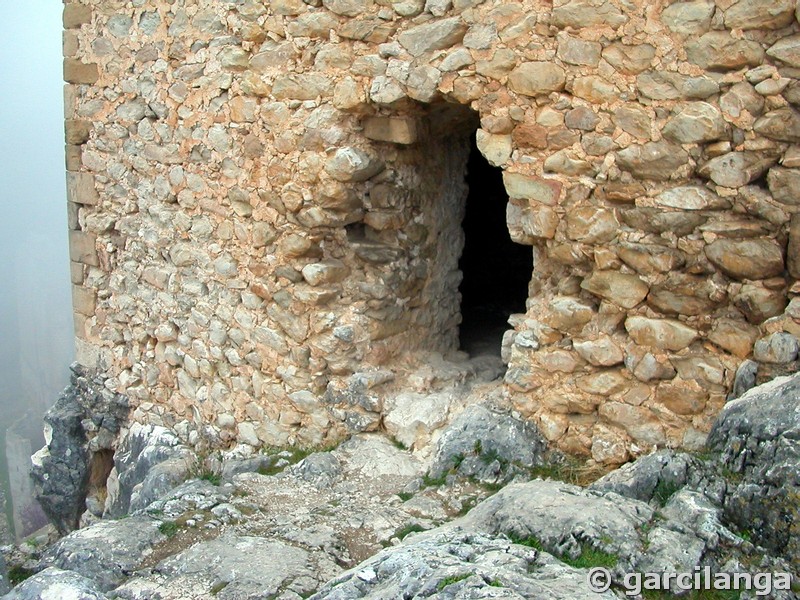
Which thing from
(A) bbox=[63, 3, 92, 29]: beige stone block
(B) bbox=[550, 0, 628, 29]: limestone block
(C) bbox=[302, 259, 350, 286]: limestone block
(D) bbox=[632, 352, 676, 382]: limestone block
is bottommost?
(D) bbox=[632, 352, 676, 382]: limestone block

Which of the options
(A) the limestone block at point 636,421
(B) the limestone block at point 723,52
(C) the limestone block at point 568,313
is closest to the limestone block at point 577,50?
(B) the limestone block at point 723,52

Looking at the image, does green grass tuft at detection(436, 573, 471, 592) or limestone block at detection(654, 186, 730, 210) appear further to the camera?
limestone block at detection(654, 186, 730, 210)

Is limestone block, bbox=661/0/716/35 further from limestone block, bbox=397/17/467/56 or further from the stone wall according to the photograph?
limestone block, bbox=397/17/467/56

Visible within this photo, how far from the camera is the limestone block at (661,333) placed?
323 cm

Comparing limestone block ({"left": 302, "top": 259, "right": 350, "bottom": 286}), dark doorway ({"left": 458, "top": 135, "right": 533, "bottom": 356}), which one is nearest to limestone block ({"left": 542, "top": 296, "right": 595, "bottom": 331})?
limestone block ({"left": 302, "top": 259, "right": 350, "bottom": 286})

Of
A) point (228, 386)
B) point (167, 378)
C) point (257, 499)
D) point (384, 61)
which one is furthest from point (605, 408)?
point (167, 378)

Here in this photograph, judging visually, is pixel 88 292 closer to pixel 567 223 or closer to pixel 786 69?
pixel 567 223

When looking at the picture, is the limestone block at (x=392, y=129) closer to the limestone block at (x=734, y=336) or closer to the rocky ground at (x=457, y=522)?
the rocky ground at (x=457, y=522)

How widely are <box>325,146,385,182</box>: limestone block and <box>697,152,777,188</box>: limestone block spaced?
1608mm

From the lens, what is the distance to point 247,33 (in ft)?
13.8

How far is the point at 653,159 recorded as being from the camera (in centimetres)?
317

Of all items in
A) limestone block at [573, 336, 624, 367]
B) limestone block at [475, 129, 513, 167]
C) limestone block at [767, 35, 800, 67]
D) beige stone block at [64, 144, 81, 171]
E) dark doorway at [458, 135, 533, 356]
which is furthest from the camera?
dark doorway at [458, 135, 533, 356]

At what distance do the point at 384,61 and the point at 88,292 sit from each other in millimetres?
2862

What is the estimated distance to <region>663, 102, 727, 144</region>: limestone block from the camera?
3023 millimetres
